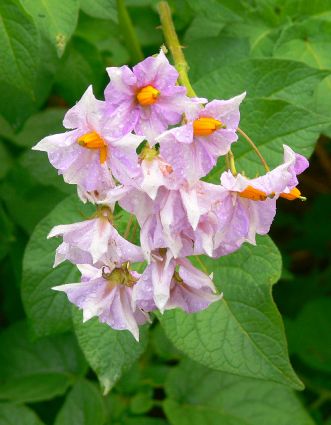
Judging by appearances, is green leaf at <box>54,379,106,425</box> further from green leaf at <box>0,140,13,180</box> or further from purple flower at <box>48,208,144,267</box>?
purple flower at <box>48,208,144,267</box>

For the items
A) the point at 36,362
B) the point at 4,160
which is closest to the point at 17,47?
the point at 4,160

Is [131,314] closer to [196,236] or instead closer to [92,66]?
[196,236]

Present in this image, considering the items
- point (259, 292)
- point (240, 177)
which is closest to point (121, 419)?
point (259, 292)

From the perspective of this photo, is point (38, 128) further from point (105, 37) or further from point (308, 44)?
point (308, 44)

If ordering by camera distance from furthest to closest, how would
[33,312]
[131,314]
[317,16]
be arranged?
[317,16] → [33,312] → [131,314]

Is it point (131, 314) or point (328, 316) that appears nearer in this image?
point (131, 314)

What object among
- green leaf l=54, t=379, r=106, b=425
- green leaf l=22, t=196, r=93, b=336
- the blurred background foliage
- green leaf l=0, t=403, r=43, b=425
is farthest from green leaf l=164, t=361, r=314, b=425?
green leaf l=22, t=196, r=93, b=336

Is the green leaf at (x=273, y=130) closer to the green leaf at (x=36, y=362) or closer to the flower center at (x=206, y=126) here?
the flower center at (x=206, y=126)
